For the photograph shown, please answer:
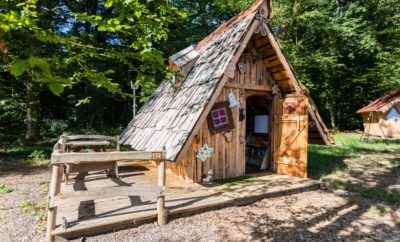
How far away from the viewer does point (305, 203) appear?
5559mm

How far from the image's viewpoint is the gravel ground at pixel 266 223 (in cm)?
398

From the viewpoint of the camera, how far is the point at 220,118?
21.7ft

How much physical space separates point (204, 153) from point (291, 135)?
2.51m

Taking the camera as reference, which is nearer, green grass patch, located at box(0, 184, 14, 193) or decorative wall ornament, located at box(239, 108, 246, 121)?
green grass patch, located at box(0, 184, 14, 193)

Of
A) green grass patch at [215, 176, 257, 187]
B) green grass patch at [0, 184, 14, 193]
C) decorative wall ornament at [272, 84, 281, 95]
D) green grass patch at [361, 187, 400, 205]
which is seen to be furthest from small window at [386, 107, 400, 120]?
green grass patch at [0, 184, 14, 193]

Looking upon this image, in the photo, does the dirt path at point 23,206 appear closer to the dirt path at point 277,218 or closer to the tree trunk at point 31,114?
the dirt path at point 277,218

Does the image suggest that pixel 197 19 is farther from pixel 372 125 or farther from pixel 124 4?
pixel 124 4

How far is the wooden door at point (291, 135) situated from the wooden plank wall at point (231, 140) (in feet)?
2.38

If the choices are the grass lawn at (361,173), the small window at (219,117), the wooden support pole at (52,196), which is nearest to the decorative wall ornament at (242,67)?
the small window at (219,117)

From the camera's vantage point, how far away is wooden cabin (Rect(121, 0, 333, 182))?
5.87 meters

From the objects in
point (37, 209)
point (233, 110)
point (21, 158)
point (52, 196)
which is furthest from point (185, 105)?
point (21, 158)

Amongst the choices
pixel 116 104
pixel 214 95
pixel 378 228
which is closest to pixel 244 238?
pixel 378 228

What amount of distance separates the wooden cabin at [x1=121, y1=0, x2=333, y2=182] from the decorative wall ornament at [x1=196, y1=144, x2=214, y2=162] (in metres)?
0.02

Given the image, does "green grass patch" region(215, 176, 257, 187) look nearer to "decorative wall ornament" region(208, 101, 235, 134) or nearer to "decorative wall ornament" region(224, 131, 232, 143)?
"decorative wall ornament" region(224, 131, 232, 143)
